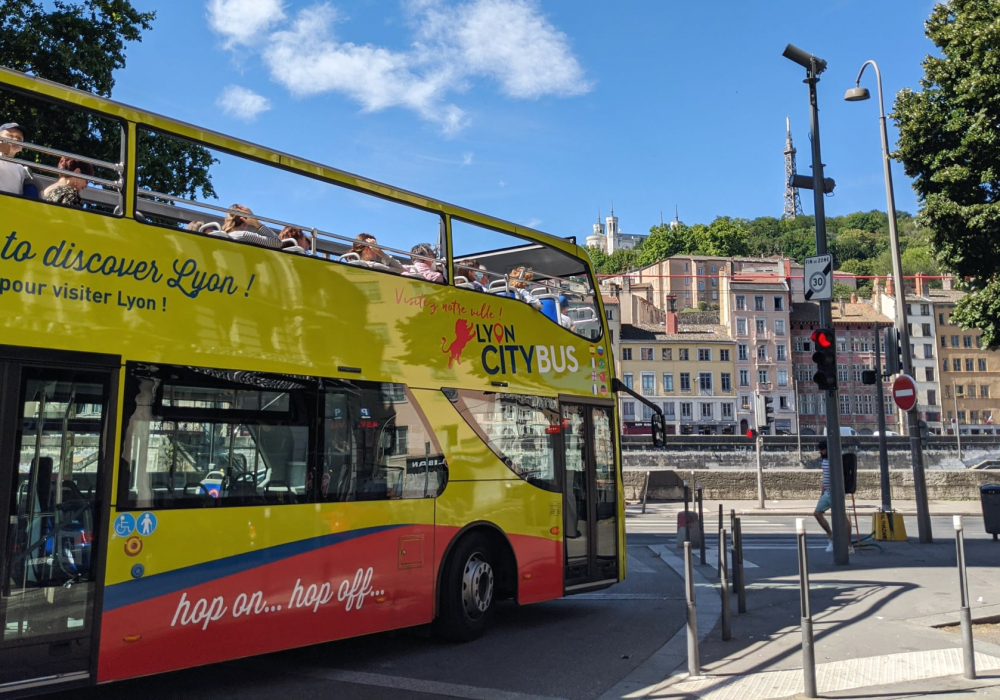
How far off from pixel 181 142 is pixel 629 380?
84.9 metres

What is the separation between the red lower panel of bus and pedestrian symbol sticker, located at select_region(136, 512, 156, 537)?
12.5 inches

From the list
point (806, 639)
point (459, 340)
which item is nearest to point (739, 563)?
point (806, 639)

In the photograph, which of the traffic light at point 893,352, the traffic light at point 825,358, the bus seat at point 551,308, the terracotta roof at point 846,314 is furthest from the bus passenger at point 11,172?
the terracotta roof at point 846,314

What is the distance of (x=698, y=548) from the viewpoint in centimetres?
1628

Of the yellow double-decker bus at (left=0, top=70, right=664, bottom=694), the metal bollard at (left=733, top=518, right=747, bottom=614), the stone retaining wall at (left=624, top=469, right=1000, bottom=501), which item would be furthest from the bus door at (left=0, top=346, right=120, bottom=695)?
the stone retaining wall at (left=624, top=469, right=1000, bottom=501)

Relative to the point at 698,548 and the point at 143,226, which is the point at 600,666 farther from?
the point at 698,548

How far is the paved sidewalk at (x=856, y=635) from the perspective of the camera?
6.55 meters

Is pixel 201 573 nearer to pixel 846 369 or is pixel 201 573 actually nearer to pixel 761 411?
pixel 761 411

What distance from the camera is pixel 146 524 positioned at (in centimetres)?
596

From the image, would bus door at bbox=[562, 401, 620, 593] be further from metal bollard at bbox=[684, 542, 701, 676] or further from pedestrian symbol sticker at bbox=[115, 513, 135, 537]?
pedestrian symbol sticker at bbox=[115, 513, 135, 537]

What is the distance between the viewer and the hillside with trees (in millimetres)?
135375

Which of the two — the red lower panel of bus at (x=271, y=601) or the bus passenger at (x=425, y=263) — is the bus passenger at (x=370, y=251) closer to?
the bus passenger at (x=425, y=263)

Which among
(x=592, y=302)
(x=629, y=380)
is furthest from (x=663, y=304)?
(x=592, y=302)

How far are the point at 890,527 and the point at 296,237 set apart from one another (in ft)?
44.6
